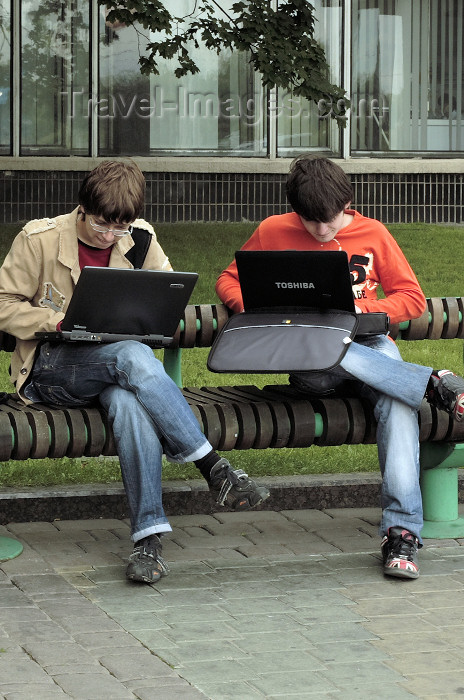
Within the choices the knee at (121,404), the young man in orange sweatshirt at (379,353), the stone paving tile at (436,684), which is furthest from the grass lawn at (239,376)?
the stone paving tile at (436,684)

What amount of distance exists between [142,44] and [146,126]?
972 mm

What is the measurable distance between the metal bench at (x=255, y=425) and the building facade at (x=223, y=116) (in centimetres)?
873

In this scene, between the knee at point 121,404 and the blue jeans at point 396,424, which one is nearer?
the knee at point 121,404

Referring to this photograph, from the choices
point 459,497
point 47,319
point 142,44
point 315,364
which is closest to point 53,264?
point 47,319

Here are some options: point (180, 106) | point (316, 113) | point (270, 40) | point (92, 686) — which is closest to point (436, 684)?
point (92, 686)

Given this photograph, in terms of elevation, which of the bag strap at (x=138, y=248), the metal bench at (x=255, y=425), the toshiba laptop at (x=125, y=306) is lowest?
the metal bench at (x=255, y=425)

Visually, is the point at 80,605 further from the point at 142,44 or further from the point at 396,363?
the point at 142,44

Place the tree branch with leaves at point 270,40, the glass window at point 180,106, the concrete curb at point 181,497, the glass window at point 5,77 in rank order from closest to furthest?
the concrete curb at point 181,497 < the tree branch with leaves at point 270,40 < the glass window at point 5,77 < the glass window at point 180,106

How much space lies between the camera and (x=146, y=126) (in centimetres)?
1473

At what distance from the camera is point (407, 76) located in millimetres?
15609

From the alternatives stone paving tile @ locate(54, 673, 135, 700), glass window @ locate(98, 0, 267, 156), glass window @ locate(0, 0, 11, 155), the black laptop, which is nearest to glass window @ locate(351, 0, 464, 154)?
glass window @ locate(98, 0, 267, 156)

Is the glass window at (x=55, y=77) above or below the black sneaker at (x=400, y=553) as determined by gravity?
above

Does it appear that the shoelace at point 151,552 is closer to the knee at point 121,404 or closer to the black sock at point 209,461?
the black sock at point 209,461

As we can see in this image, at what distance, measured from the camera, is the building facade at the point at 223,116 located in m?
14.2
